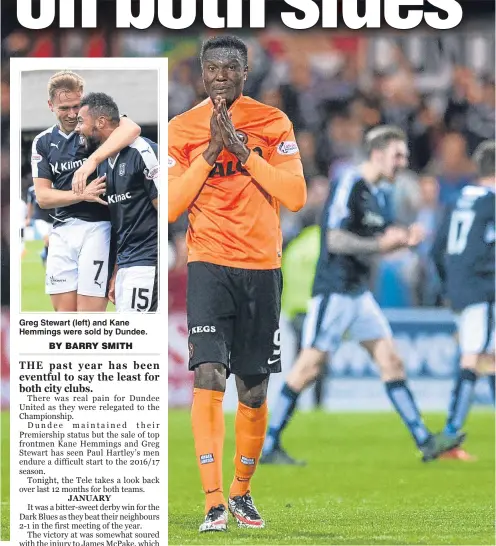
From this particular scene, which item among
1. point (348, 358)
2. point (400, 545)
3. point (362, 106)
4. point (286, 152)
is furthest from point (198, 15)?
point (362, 106)

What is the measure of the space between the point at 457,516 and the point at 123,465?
72.8 inches

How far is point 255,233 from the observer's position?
608 centimetres

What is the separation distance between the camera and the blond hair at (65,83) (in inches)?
228

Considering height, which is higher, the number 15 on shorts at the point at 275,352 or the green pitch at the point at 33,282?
the green pitch at the point at 33,282

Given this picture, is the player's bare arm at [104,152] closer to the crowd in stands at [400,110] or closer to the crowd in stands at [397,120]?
the crowd in stands at [400,110]

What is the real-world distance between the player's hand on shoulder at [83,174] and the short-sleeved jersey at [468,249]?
3775 millimetres

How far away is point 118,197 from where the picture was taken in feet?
19.6

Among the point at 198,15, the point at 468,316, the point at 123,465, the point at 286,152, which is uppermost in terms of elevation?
the point at 198,15

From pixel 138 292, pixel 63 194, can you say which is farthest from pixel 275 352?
pixel 63 194

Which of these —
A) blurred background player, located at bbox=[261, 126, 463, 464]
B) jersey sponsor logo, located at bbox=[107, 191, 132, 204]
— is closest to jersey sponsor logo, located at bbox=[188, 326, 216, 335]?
jersey sponsor logo, located at bbox=[107, 191, 132, 204]

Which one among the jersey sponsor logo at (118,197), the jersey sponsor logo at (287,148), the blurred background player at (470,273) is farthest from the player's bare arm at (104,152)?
the blurred background player at (470,273)

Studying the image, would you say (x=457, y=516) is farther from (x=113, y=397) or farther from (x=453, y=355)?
(x=453, y=355)

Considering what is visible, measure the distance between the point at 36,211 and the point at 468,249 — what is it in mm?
4084

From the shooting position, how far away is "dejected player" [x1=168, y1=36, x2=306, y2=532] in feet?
19.5
